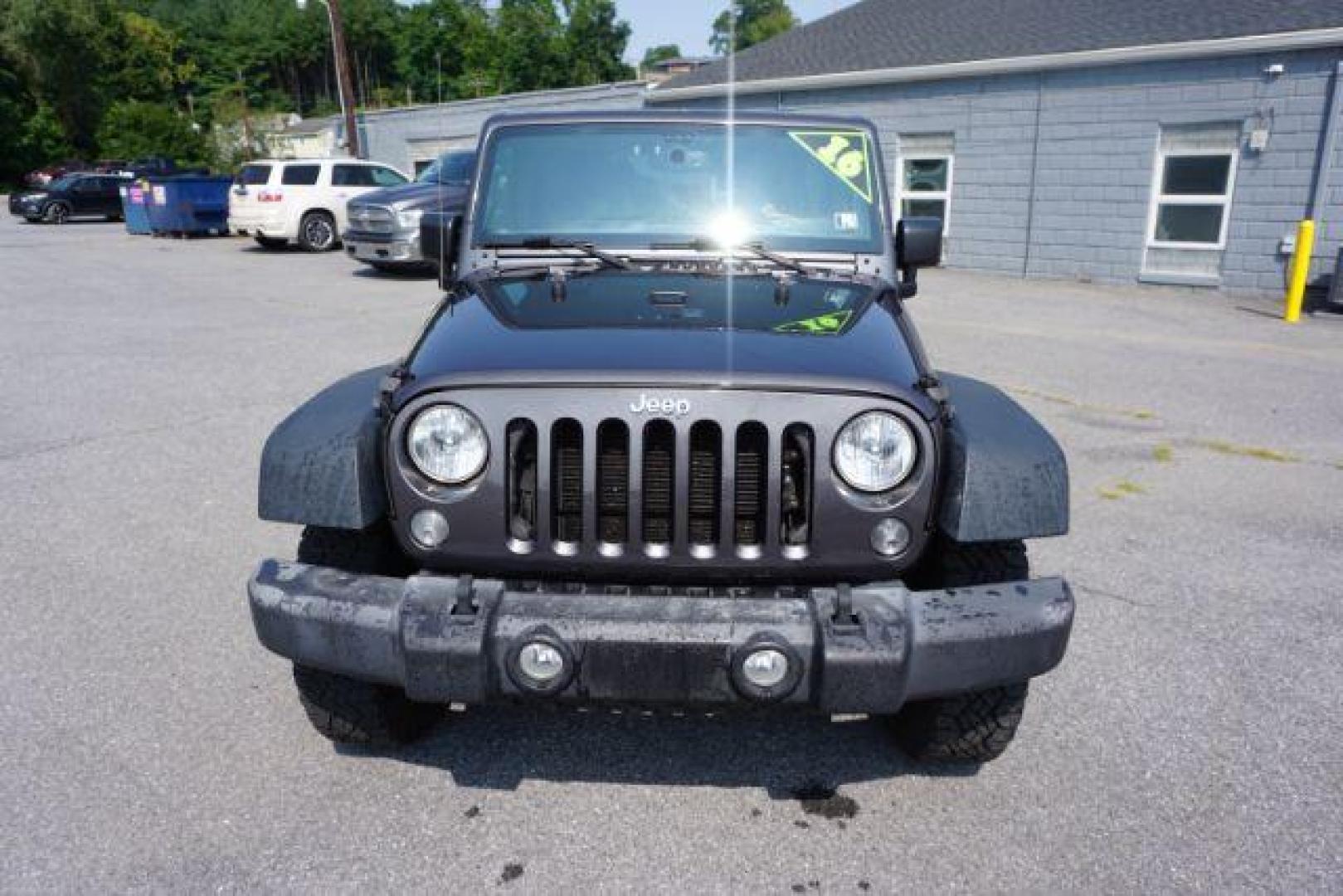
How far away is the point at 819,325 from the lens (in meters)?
2.82

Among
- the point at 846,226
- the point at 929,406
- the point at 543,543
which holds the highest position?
the point at 846,226

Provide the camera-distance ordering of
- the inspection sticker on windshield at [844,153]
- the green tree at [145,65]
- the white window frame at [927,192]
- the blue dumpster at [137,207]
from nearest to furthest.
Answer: the inspection sticker on windshield at [844,153], the white window frame at [927,192], the blue dumpster at [137,207], the green tree at [145,65]

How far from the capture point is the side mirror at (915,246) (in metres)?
3.86

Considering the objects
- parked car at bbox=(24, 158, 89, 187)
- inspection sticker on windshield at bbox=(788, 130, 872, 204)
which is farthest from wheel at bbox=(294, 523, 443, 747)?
parked car at bbox=(24, 158, 89, 187)

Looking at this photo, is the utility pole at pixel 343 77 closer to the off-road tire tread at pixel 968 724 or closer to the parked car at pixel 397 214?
the parked car at pixel 397 214

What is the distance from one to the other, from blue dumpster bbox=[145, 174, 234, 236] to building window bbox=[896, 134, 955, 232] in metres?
15.3

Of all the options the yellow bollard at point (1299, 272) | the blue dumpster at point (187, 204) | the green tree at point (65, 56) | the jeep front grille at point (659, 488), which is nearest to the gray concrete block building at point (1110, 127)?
the yellow bollard at point (1299, 272)

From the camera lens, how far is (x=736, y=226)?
3.60 metres

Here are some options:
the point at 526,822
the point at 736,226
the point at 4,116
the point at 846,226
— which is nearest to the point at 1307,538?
the point at 846,226

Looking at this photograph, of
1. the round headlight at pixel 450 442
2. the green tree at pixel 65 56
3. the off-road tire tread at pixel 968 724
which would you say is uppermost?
the green tree at pixel 65 56

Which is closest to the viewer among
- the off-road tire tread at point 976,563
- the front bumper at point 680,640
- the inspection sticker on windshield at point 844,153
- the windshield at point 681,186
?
the front bumper at point 680,640

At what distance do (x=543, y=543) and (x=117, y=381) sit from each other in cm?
723

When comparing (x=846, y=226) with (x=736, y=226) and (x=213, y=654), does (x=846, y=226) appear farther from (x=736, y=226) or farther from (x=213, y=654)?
(x=213, y=654)

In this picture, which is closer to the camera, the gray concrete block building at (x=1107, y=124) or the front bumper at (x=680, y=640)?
the front bumper at (x=680, y=640)
